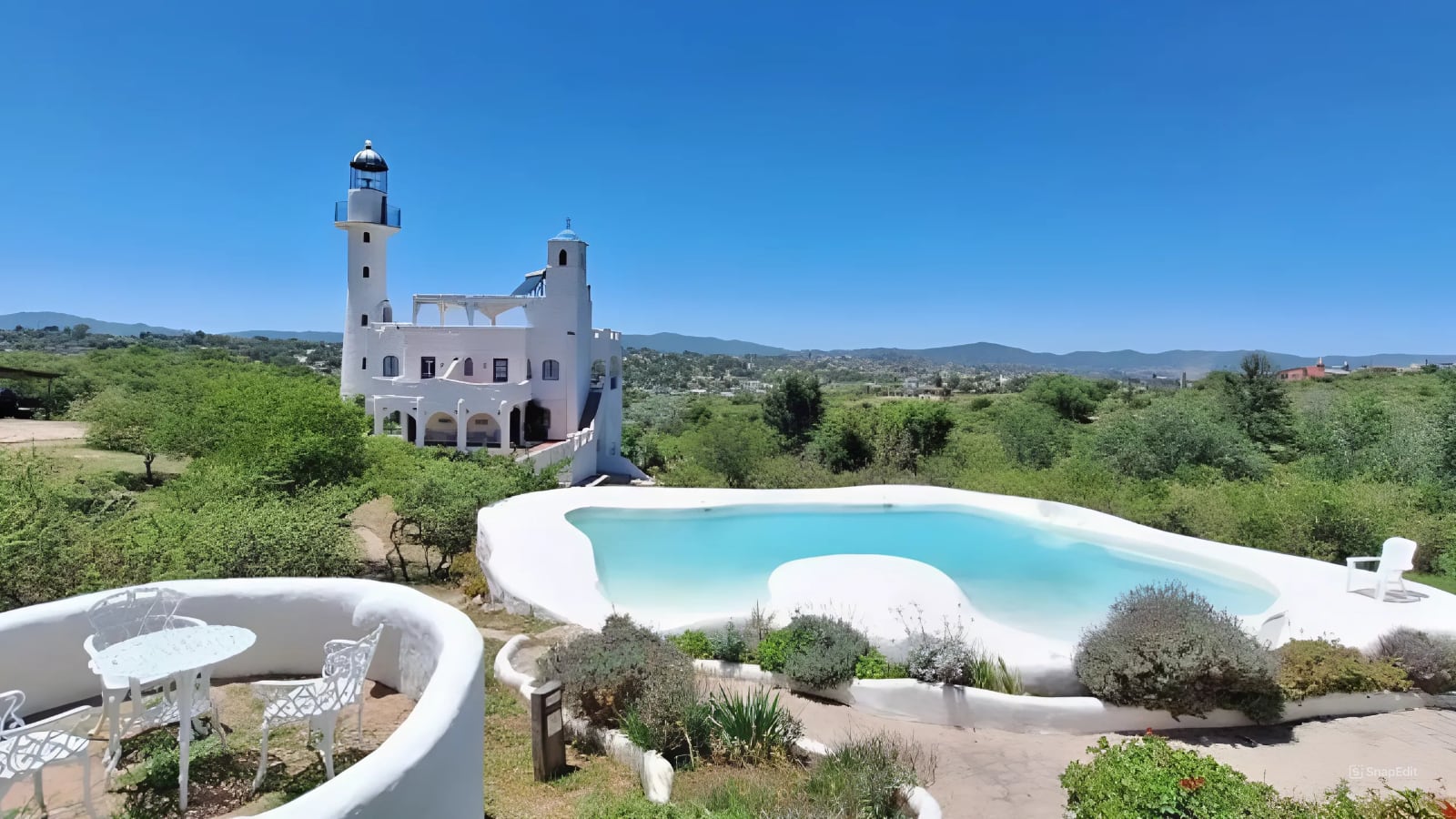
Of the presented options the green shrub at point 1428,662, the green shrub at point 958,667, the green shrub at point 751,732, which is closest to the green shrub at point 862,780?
the green shrub at point 751,732

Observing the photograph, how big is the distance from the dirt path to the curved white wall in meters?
25.4

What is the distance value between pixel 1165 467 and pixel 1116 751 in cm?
1664

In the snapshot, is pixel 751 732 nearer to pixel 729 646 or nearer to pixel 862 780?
pixel 862 780

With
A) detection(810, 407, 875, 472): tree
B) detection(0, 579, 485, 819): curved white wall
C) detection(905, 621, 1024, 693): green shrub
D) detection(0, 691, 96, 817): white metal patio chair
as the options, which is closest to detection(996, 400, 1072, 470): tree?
detection(810, 407, 875, 472): tree

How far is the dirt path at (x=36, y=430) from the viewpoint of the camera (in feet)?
81.6

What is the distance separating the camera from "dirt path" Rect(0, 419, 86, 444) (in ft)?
81.6

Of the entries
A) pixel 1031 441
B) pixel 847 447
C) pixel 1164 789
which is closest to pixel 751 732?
pixel 1164 789

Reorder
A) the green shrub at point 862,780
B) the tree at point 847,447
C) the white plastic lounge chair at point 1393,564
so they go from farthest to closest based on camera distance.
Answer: the tree at point 847,447
the white plastic lounge chair at point 1393,564
the green shrub at point 862,780

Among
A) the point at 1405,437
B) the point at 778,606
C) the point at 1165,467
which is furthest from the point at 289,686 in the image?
the point at 1405,437

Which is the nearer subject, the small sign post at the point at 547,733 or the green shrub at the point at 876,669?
the small sign post at the point at 547,733

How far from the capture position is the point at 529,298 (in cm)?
2878

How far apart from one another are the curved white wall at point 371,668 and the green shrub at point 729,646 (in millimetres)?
3586

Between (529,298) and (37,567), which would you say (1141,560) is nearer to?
(37,567)

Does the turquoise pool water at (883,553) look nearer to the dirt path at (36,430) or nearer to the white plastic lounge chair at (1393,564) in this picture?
the white plastic lounge chair at (1393,564)
